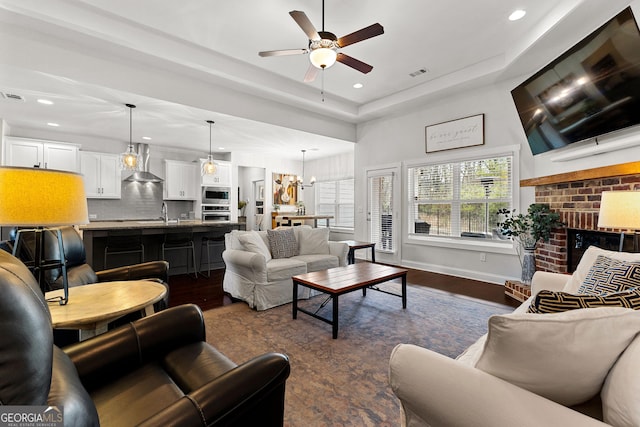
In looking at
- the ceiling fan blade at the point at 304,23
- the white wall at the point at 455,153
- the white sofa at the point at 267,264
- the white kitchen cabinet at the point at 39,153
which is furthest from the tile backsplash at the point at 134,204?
the ceiling fan blade at the point at 304,23

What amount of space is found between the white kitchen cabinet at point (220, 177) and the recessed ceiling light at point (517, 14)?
6.00 m

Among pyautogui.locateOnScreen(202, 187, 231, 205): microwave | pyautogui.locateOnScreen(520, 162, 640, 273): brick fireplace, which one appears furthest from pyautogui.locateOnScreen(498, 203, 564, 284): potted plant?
pyautogui.locateOnScreen(202, 187, 231, 205): microwave

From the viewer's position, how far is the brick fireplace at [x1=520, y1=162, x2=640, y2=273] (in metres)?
2.68

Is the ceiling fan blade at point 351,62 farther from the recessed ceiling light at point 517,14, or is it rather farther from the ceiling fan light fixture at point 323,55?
the recessed ceiling light at point 517,14

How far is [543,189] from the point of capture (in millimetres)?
3816

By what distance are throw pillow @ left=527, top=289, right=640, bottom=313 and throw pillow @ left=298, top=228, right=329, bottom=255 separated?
3354 mm

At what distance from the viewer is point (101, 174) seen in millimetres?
6062

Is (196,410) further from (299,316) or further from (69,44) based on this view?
(69,44)

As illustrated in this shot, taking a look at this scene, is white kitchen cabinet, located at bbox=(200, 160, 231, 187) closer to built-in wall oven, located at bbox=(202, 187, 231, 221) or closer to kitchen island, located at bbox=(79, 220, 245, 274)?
built-in wall oven, located at bbox=(202, 187, 231, 221)

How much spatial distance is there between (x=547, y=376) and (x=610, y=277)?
1117mm

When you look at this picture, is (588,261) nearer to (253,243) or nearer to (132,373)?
(132,373)

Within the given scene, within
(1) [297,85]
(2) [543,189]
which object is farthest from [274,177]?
(2) [543,189]

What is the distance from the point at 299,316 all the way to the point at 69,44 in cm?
384

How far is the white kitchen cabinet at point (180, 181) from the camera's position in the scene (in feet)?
22.4
